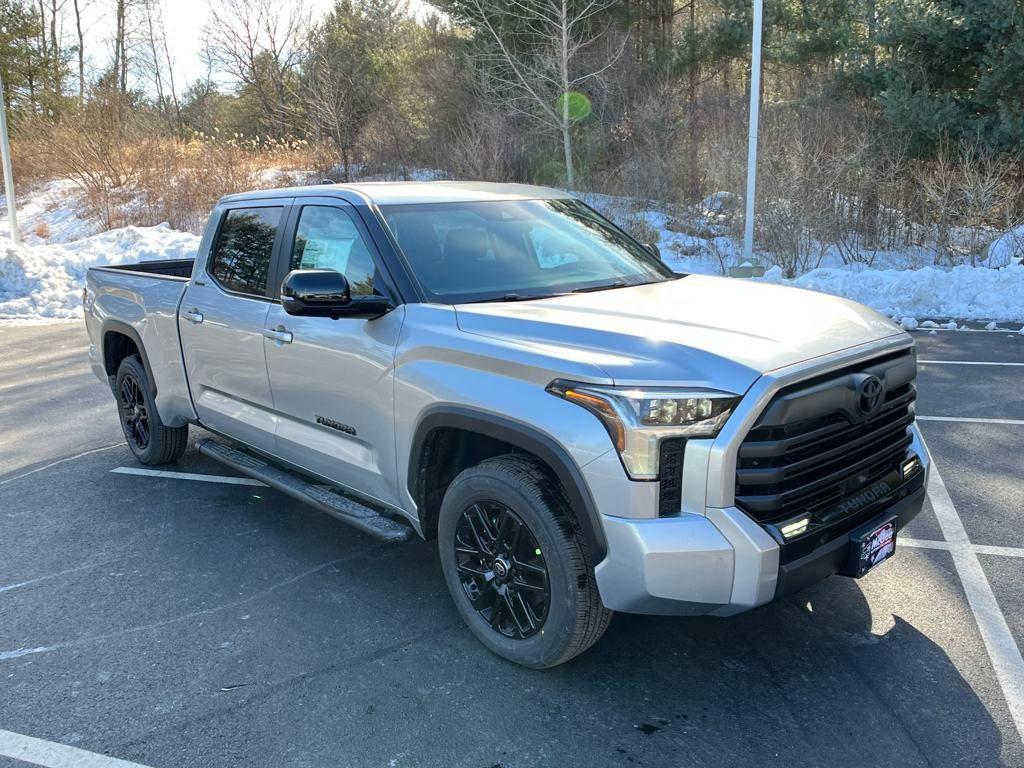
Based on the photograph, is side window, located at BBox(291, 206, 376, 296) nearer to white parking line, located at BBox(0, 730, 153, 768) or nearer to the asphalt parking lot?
the asphalt parking lot

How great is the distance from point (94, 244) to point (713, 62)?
56.3 ft

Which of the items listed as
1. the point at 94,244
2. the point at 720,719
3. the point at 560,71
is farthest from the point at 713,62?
the point at 720,719

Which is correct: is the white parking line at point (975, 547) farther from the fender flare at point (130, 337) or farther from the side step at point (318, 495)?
the fender flare at point (130, 337)

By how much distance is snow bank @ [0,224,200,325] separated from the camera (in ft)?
44.5

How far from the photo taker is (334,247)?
4.11 metres

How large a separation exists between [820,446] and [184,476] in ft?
14.8

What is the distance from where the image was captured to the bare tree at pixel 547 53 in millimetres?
21984

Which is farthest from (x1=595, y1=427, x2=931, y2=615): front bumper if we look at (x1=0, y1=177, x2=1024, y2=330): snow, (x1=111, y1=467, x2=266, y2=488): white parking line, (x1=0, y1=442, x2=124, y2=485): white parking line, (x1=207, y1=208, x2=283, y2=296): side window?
(x1=0, y1=177, x2=1024, y2=330): snow

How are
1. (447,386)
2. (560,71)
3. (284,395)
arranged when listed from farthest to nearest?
(560,71) < (284,395) < (447,386)

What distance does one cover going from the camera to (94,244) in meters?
17.3

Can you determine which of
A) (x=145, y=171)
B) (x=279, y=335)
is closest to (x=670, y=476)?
(x=279, y=335)

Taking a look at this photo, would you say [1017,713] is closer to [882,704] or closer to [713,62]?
[882,704]

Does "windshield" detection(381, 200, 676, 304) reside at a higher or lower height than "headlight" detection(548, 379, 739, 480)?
higher

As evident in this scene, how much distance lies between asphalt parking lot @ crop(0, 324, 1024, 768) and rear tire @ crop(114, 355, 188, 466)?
0.79 m
